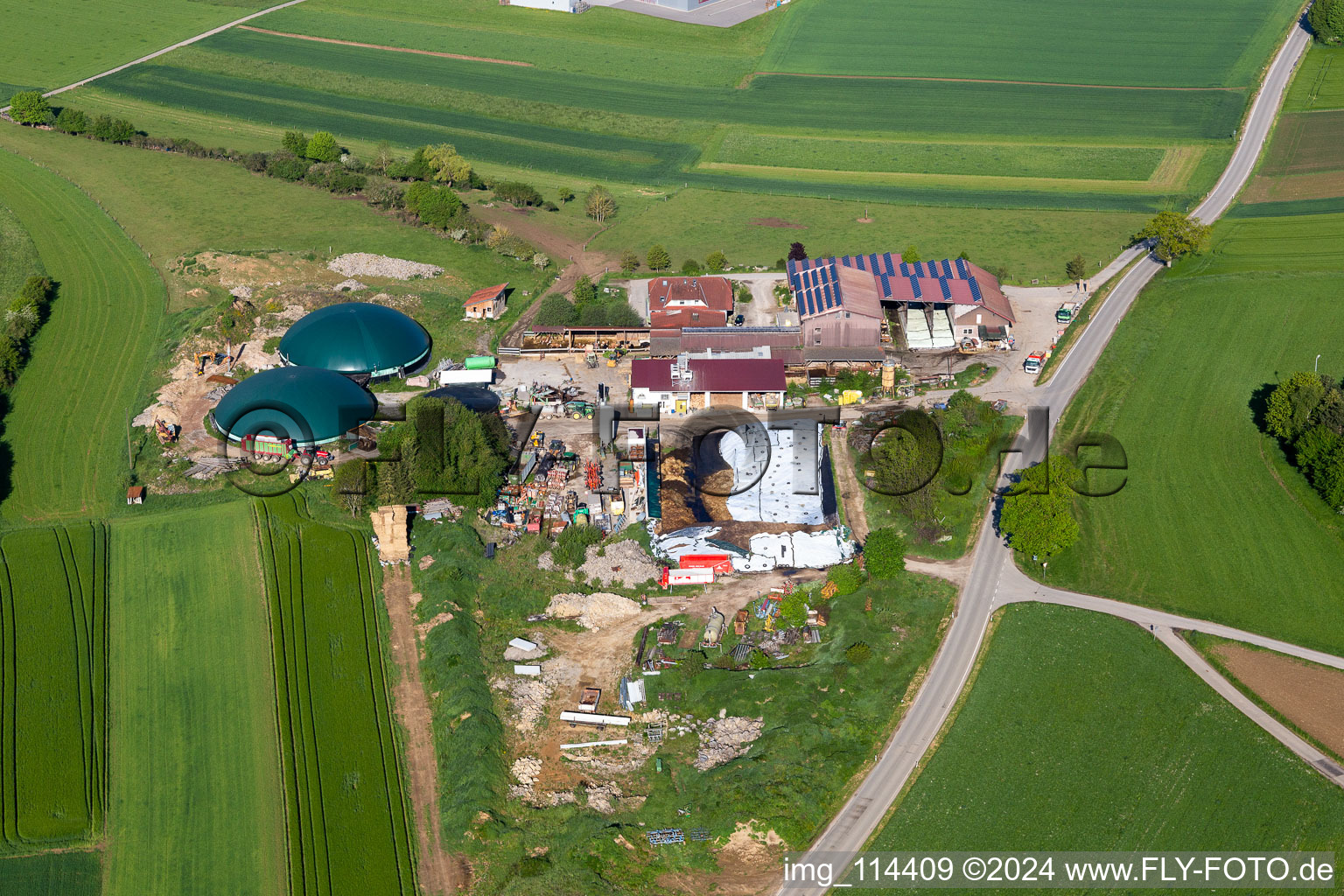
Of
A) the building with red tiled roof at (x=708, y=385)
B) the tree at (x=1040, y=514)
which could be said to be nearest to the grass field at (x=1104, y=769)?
the tree at (x=1040, y=514)

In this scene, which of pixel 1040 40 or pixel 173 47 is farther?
pixel 1040 40

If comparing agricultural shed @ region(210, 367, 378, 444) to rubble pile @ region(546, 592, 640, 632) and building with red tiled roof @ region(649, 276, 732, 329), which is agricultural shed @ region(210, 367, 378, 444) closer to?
A: rubble pile @ region(546, 592, 640, 632)

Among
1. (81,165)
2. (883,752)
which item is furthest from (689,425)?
(81,165)

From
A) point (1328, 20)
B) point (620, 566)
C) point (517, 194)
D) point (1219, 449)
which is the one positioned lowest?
point (620, 566)

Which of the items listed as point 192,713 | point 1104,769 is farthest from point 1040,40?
point 192,713

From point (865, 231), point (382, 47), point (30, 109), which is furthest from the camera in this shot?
point (382, 47)

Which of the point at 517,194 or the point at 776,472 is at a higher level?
the point at 517,194

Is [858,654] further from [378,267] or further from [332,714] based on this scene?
[378,267]
